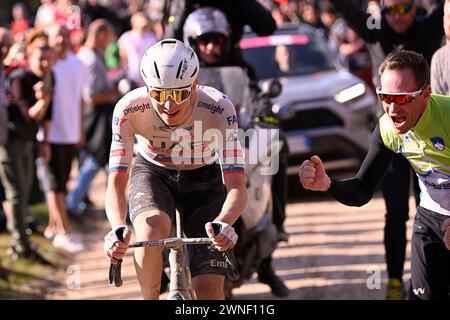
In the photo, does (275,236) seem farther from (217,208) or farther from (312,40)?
(312,40)

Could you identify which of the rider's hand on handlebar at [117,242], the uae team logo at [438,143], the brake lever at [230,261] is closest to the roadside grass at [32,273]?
the brake lever at [230,261]

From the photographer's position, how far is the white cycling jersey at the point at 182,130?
233 inches

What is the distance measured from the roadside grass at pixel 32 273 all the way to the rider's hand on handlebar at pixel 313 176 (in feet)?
12.9

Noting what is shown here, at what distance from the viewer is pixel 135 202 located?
6.10m

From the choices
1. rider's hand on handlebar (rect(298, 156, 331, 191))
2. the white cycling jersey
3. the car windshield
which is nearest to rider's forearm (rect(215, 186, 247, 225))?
the white cycling jersey

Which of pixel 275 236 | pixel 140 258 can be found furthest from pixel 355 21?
pixel 140 258

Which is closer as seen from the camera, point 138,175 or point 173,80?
point 173,80

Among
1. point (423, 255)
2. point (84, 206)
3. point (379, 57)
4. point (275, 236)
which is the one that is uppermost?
point (379, 57)

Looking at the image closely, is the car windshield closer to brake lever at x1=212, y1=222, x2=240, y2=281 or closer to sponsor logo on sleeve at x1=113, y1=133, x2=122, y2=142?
sponsor logo on sleeve at x1=113, y1=133, x2=122, y2=142

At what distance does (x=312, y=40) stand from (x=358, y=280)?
5.70 m

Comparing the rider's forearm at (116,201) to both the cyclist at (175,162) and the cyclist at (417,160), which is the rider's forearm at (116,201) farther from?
the cyclist at (417,160)

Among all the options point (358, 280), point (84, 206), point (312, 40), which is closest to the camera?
point (358, 280)

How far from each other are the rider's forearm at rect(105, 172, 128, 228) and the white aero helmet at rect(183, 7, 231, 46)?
2650 mm

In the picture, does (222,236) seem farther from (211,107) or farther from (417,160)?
(417,160)
